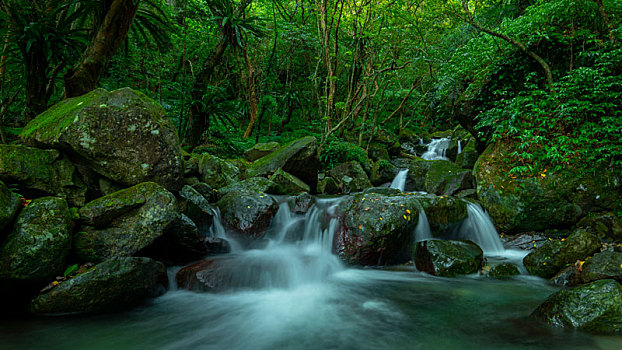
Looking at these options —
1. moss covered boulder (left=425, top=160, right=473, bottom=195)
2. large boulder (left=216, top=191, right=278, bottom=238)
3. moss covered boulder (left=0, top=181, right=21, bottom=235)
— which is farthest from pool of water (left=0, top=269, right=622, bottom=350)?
moss covered boulder (left=425, top=160, right=473, bottom=195)

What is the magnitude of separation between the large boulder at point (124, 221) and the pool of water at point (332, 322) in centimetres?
73

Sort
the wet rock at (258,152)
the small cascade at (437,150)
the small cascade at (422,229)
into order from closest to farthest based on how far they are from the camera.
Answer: the small cascade at (422,229)
the wet rock at (258,152)
the small cascade at (437,150)

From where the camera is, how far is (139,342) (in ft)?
9.11

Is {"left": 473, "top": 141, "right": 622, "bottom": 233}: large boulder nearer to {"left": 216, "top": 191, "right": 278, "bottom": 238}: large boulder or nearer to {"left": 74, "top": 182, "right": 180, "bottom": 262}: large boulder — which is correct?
{"left": 216, "top": 191, "right": 278, "bottom": 238}: large boulder

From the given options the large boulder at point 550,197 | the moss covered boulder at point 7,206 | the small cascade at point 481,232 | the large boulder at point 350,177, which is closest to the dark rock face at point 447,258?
the small cascade at point 481,232

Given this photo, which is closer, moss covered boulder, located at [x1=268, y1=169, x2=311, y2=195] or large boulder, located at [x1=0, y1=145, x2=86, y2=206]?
large boulder, located at [x1=0, y1=145, x2=86, y2=206]

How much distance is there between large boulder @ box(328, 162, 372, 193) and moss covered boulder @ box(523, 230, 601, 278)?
5.86 meters

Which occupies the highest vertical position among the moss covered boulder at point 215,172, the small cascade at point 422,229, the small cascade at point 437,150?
the small cascade at point 437,150

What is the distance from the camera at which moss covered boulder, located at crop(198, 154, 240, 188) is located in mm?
7074

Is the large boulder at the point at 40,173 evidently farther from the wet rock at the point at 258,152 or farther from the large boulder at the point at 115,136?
the wet rock at the point at 258,152

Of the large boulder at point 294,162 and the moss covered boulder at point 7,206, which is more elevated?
the large boulder at point 294,162

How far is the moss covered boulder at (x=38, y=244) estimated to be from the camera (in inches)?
113

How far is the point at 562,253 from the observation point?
4.21 meters

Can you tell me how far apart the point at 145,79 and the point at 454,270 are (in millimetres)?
11083
